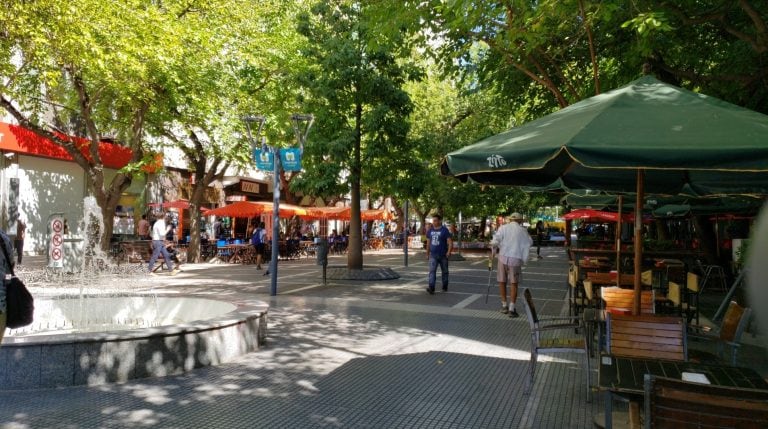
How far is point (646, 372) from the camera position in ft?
12.6

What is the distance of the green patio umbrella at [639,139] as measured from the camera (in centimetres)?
384

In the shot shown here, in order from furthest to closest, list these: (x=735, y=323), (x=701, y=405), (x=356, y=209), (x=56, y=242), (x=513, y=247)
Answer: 1. (x=356, y=209)
2. (x=56, y=242)
3. (x=513, y=247)
4. (x=735, y=323)
5. (x=701, y=405)

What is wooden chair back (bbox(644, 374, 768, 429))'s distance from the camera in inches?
101

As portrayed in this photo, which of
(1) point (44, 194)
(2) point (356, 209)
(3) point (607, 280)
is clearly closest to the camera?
(3) point (607, 280)

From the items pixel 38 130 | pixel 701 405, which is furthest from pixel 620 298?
pixel 38 130

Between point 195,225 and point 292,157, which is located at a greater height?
point 292,157

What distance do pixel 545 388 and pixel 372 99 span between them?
1156cm

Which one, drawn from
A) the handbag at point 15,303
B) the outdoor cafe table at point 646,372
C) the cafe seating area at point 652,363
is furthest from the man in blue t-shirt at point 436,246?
the handbag at point 15,303

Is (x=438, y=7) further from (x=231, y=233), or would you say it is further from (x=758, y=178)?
(x=231, y=233)

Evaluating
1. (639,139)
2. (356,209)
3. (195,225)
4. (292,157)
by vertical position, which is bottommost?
(195,225)

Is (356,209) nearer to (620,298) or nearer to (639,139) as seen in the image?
(620,298)

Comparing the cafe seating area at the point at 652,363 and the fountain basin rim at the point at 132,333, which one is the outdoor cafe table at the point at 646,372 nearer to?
the cafe seating area at the point at 652,363

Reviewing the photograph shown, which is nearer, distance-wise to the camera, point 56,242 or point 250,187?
point 56,242

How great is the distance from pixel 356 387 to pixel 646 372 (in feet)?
9.10
